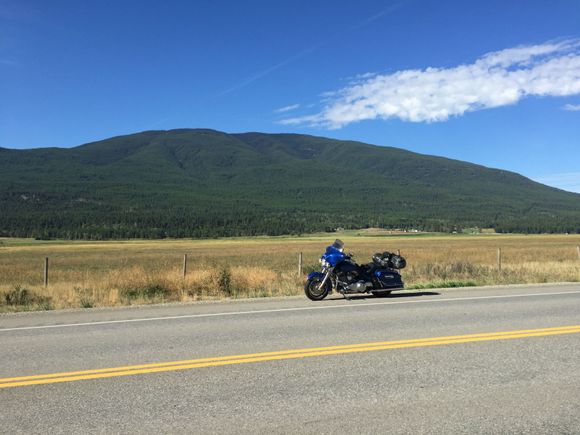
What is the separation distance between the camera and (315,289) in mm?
12422

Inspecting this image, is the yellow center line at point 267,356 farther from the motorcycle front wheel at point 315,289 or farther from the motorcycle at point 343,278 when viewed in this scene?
the motorcycle front wheel at point 315,289

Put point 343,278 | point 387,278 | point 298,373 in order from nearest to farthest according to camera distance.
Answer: point 298,373 < point 343,278 < point 387,278

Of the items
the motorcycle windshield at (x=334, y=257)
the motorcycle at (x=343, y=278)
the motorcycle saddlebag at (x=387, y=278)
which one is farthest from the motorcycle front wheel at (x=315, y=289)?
the motorcycle saddlebag at (x=387, y=278)

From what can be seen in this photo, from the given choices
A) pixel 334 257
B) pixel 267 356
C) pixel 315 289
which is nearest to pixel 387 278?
pixel 334 257

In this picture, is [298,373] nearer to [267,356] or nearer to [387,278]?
[267,356]

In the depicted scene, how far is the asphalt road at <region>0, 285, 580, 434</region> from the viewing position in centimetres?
451

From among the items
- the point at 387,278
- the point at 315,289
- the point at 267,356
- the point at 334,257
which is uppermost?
the point at 334,257

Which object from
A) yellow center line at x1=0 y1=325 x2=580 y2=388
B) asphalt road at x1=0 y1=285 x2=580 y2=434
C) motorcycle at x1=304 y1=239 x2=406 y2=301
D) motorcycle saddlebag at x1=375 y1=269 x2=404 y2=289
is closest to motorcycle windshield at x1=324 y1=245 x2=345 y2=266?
motorcycle at x1=304 y1=239 x2=406 y2=301

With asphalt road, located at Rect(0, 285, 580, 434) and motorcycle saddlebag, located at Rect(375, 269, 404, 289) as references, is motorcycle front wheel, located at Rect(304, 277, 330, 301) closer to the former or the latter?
motorcycle saddlebag, located at Rect(375, 269, 404, 289)

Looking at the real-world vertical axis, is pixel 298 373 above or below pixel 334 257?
below

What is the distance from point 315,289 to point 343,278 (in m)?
0.73

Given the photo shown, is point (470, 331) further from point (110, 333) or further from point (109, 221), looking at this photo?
point (109, 221)

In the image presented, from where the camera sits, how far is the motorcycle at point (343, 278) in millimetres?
12336

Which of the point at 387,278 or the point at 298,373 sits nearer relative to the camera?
the point at 298,373
